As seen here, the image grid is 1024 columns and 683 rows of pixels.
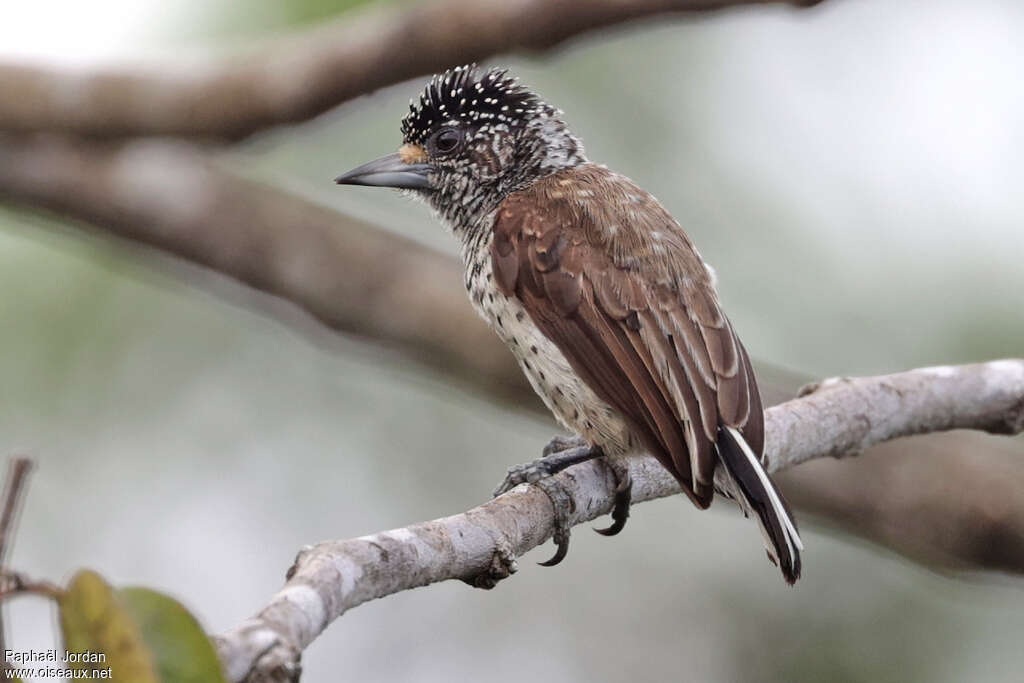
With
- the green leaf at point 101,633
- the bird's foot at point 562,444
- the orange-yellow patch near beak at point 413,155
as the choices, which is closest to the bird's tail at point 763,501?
the bird's foot at point 562,444

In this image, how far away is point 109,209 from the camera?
518 centimetres

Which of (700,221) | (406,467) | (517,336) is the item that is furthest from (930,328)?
(517,336)

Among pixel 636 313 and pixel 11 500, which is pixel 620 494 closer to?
pixel 636 313

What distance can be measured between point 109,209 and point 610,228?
2.57 m

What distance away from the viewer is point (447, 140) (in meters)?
4.17

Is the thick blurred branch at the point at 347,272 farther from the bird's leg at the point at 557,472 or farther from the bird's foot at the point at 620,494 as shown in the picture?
the bird's foot at the point at 620,494

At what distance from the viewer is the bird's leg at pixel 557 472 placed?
9.94 feet

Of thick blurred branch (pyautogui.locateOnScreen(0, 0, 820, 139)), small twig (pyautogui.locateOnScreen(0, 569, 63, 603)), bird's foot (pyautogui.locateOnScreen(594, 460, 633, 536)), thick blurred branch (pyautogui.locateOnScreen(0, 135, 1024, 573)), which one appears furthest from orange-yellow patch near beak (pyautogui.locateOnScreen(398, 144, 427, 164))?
small twig (pyautogui.locateOnScreen(0, 569, 63, 603))

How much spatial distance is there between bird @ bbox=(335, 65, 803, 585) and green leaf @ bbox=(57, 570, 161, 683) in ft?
5.12

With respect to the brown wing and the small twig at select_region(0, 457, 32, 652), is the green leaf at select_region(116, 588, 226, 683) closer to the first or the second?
the small twig at select_region(0, 457, 32, 652)

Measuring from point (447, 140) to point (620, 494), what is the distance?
55.3 inches

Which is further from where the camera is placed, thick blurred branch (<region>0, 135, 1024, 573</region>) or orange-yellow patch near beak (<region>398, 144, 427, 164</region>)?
thick blurred branch (<region>0, 135, 1024, 573</region>)

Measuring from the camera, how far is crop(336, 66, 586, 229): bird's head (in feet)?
13.5

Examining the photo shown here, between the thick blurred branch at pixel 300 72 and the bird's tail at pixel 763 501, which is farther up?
the thick blurred branch at pixel 300 72
